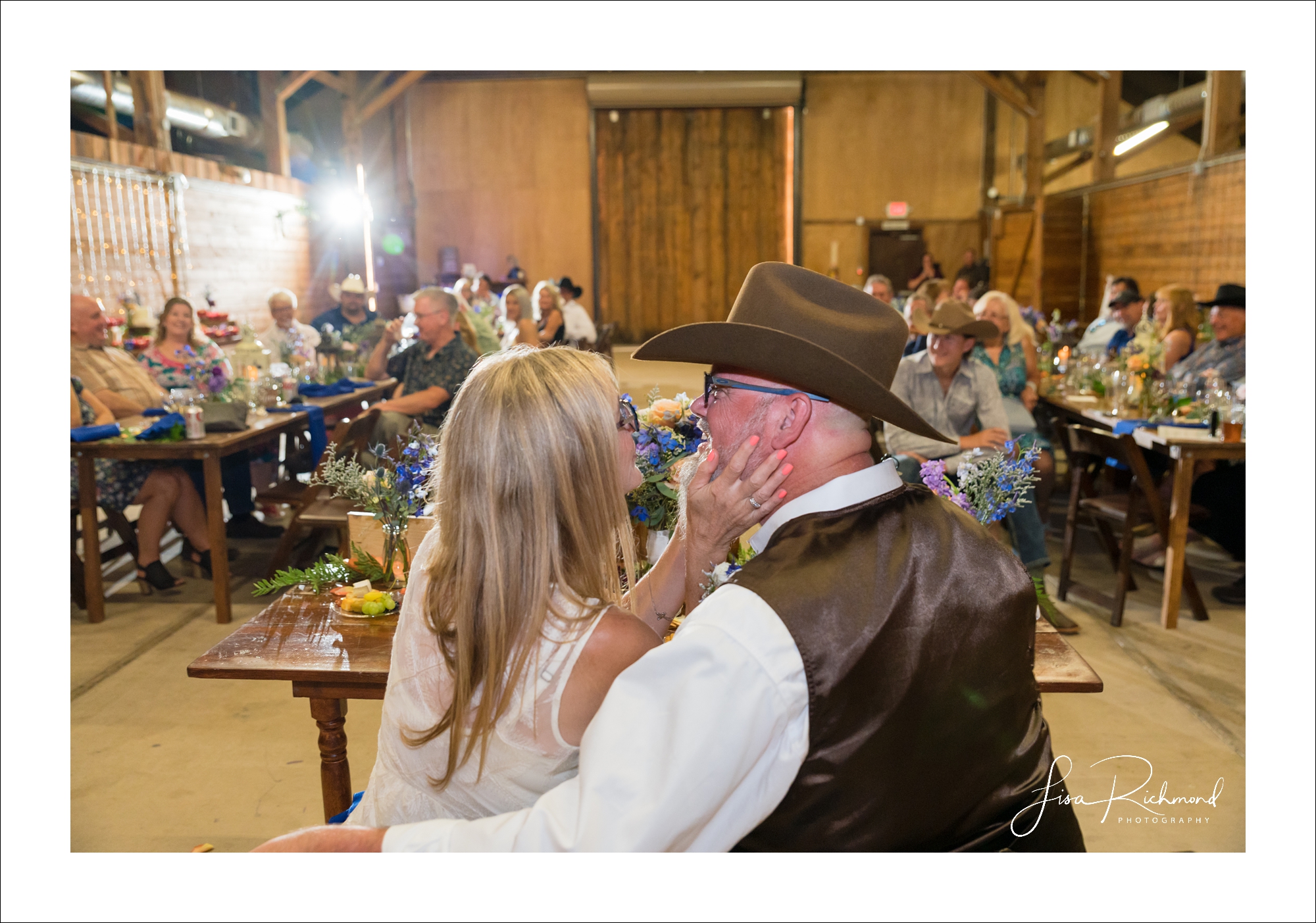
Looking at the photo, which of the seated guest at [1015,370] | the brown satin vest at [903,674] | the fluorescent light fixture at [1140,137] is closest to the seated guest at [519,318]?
the seated guest at [1015,370]

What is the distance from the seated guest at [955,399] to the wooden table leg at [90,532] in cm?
370

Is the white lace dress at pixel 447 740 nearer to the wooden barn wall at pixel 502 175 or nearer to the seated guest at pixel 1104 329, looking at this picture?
the seated guest at pixel 1104 329

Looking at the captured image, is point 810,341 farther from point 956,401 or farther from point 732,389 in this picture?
point 956,401

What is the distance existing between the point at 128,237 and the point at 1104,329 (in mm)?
8343

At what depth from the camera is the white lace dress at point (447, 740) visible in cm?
137

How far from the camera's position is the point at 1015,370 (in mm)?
5590

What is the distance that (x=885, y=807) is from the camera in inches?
49.1

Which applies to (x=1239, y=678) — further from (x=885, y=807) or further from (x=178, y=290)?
(x=178, y=290)

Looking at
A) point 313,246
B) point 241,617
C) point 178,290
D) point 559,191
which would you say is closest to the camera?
point 241,617

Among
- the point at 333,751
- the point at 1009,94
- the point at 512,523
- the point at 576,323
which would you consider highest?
the point at 1009,94

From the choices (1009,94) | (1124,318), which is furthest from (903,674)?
(1009,94)

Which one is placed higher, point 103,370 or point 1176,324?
point 1176,324

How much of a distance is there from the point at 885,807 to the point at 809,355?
605 millimetres

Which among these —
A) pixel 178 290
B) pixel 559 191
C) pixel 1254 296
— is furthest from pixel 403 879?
pixel 559 191
